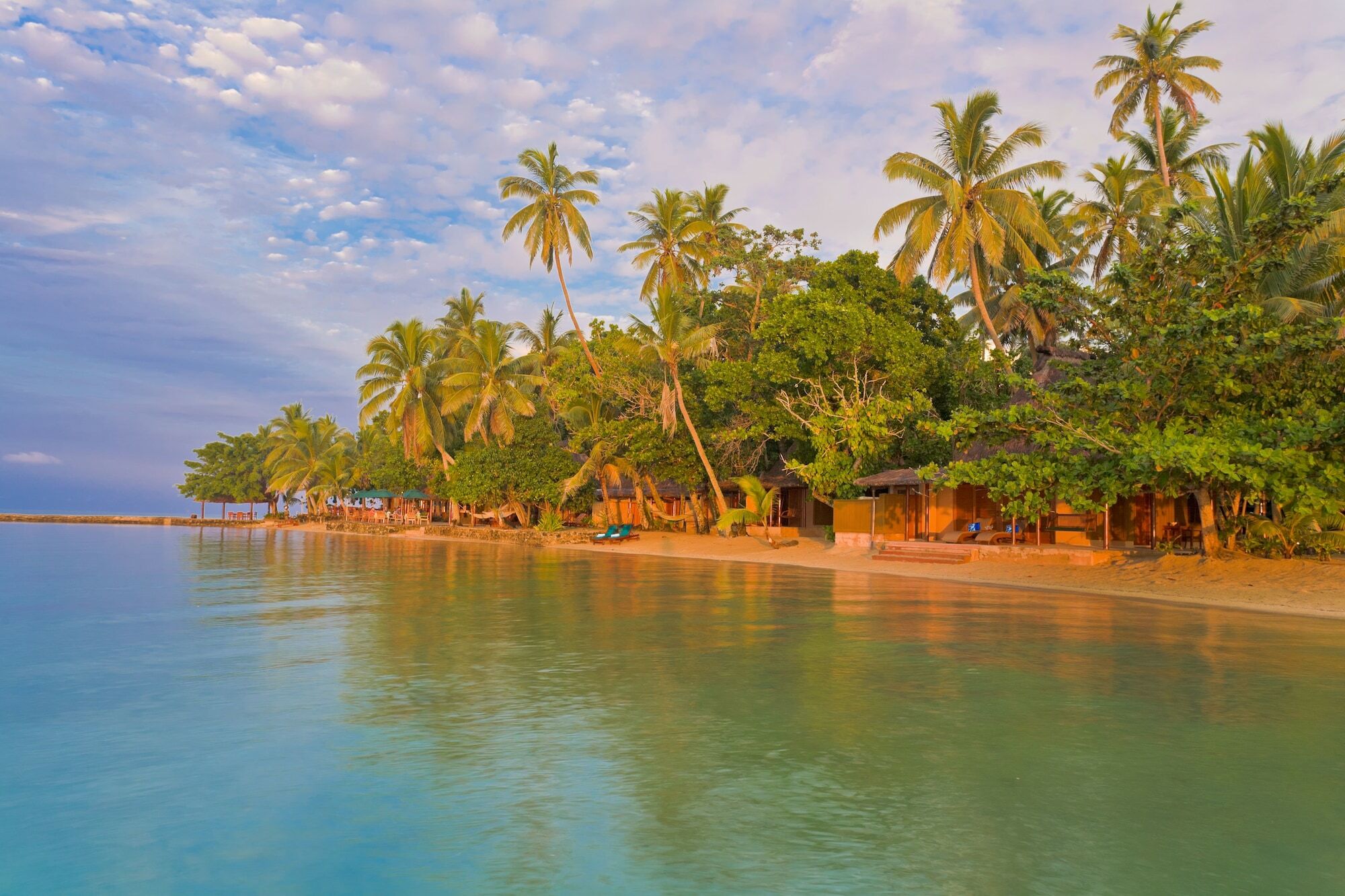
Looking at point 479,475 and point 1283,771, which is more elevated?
point 479,475

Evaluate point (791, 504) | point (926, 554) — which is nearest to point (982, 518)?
point (926, 554)

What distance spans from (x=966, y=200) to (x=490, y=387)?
23.0 metres

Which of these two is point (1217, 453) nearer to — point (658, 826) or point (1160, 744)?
point (1160, 744)

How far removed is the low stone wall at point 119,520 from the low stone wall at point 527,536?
122ft

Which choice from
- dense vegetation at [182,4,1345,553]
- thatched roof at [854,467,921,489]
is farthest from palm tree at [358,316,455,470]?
thatched roof at [854,467,921,489]

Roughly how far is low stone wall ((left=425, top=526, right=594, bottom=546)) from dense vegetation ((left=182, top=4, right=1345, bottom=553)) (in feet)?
6.14

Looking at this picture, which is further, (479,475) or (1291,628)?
(479,475)

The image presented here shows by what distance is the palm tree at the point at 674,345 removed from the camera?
30016 millimetres

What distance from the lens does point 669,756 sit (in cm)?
632

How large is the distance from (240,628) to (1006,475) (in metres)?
15.0

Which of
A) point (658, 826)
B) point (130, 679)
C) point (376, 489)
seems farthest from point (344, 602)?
point (376, 489)

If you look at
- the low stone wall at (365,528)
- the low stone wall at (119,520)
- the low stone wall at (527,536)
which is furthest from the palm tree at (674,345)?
the low stone wall at (119,520)

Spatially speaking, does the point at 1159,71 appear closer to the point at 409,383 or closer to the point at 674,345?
the point at 674,345

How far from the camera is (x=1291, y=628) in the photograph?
13109 millimetres
